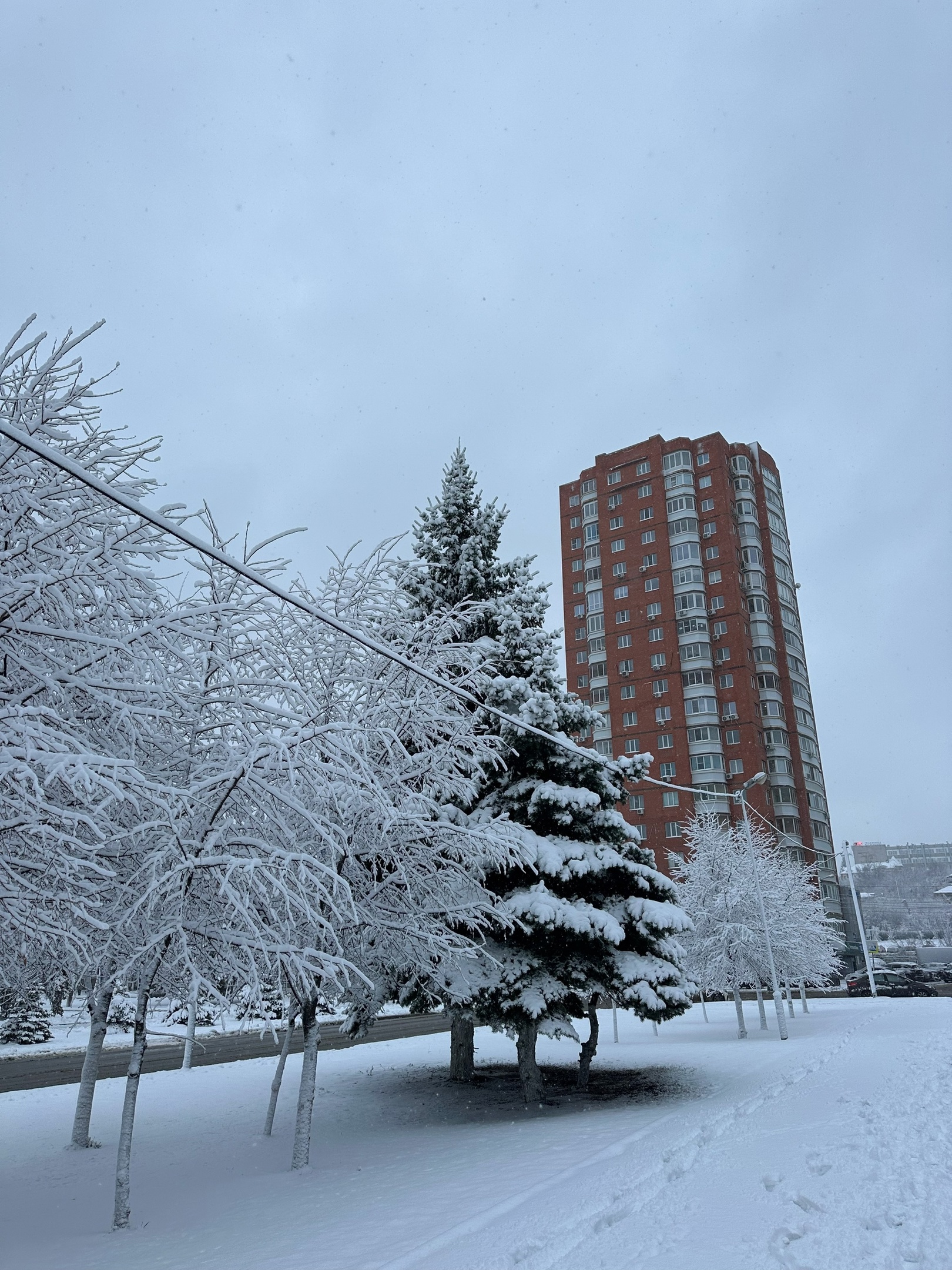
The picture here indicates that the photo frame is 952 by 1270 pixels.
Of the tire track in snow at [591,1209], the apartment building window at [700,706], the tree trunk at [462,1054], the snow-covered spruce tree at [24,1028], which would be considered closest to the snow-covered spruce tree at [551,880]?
the tire track in snow at [591,1209]


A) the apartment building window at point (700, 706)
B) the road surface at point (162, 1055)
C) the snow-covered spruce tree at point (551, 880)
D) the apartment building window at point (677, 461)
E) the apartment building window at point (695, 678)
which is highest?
the apartment building window at point (677, 461)

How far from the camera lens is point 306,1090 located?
966 centimetres

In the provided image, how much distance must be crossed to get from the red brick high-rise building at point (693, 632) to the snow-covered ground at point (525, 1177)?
44.2 meters

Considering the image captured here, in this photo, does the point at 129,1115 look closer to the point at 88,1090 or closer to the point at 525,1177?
the point at 525,1177

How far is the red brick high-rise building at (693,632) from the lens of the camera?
5994 centimetres

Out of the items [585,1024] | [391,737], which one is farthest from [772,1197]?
[585,1024]

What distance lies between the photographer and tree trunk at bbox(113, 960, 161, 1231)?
24.3 feet

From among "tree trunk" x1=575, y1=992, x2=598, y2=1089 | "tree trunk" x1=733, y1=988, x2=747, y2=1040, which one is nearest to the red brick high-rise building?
"tree trunk" x1=733, y1=988, x2=747, y2=1040

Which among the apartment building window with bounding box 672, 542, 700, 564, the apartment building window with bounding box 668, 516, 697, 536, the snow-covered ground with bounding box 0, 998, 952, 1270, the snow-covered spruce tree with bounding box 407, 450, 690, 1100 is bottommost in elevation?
the snow-covered ground with bounding box 0, 998, 952, 1270

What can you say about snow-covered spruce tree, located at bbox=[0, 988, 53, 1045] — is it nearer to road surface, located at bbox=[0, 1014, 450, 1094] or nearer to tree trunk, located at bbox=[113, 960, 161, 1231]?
road surface, located at bbox=[0, 1014, 450, 1094]

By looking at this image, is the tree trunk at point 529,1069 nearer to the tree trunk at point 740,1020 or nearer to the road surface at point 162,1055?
the road surface at point 162,1055

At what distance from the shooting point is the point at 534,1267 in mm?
5266

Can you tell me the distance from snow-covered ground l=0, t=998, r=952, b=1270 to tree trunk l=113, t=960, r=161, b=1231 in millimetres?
256

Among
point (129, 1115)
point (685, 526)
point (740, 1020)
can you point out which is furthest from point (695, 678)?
point (129, 1115)
